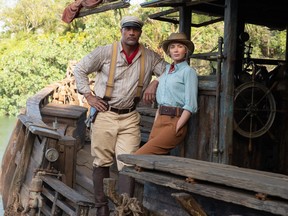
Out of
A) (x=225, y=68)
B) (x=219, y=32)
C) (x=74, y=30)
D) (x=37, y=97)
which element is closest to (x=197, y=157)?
(x=225, y=68)

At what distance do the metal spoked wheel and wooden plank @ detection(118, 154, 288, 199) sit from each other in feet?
3.84

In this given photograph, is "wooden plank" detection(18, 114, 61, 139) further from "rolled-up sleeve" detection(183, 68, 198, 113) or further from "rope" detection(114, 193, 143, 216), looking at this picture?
"rolled-up sleeve" detection(183, 68, 198, 113)

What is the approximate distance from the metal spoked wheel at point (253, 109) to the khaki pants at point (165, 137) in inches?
25.4

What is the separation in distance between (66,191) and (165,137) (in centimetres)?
146

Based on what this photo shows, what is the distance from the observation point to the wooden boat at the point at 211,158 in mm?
3518

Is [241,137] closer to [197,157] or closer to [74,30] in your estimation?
[197,157]

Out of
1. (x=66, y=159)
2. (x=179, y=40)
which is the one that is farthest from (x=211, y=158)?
(x=66, y=159)

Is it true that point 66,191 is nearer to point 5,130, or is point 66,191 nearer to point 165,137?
point 165,137

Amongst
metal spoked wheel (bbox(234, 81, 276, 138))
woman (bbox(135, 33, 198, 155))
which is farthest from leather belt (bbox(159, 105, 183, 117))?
metal spoked wheel (bbox(234, 81, 276, 138))

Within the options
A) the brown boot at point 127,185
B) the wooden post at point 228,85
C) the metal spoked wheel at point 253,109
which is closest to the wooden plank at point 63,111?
the brown boot at point 127,185

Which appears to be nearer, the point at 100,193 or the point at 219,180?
the point at 219,180

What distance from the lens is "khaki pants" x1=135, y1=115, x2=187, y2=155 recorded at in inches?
185

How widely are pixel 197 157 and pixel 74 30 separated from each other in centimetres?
2814

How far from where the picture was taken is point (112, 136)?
17.3 ft
